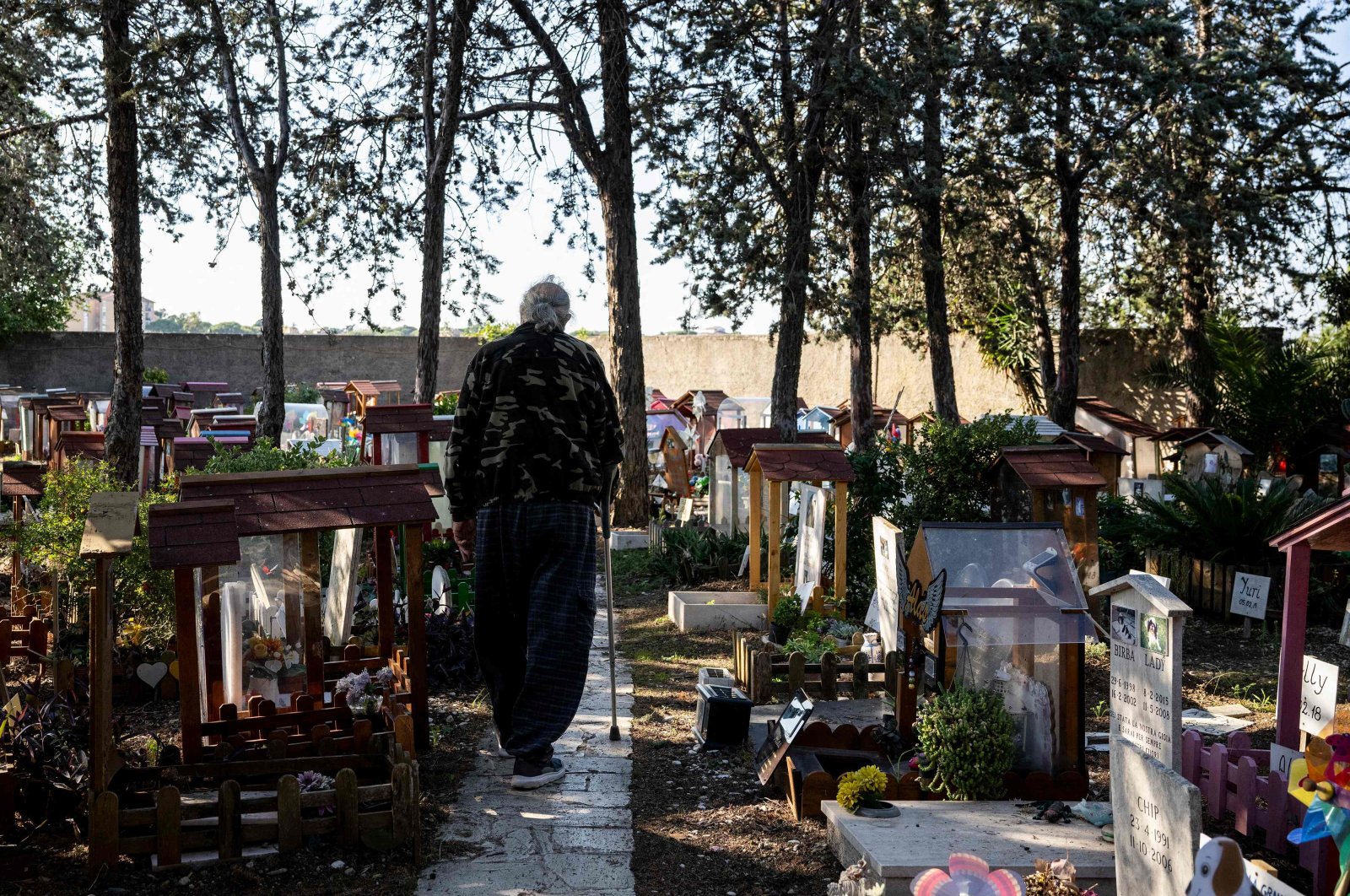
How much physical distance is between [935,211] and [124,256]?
380 inches

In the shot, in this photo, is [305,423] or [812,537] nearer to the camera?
[812,537]

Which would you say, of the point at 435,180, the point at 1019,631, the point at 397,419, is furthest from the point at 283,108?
the point at 1019,631

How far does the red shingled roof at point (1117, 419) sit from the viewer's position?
16.6 meters

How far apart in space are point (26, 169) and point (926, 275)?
12478mm

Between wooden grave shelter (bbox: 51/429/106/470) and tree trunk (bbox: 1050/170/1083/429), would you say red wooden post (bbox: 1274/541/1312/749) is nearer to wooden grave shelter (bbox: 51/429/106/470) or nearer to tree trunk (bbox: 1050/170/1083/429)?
wooden grave shelter (bbox: 51/429/106/470)

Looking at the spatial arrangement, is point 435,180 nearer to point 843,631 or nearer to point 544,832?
point 843,631

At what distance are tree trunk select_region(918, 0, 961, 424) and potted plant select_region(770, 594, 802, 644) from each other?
18.6ft

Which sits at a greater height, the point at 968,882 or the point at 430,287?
the point at 430,287

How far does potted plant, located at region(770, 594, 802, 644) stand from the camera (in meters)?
7.79

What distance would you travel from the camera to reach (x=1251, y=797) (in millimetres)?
4414

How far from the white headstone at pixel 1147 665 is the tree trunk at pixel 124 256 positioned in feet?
29.0

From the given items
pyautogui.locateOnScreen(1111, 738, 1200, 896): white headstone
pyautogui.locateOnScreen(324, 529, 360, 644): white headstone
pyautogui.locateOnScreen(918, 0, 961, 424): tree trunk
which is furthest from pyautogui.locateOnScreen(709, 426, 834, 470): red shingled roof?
pyautogui.locateOnScreen(1111, 738, 1200, 896): white headstone

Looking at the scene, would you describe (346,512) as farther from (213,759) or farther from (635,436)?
(635,436)

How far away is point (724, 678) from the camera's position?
623 cm
